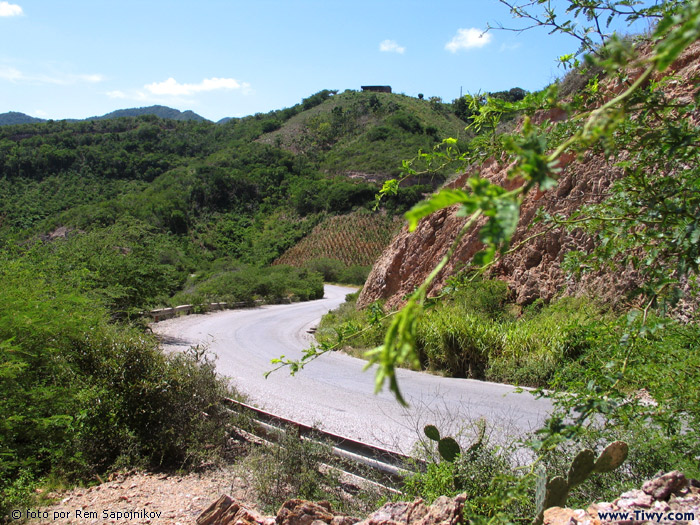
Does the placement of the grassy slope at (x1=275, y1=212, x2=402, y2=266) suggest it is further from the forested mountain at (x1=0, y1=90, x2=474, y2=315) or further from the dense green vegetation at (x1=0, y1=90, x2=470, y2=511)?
the forested mountain at (x1=0, y1=90, x2=474, y2=315)

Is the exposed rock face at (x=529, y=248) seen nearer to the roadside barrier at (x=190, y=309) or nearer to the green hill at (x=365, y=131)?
the roadside barrier at (x=190, y=309)

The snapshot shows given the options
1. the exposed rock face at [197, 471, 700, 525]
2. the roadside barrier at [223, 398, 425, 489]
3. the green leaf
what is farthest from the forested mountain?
the green leaf

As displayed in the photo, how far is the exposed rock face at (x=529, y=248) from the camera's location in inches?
395

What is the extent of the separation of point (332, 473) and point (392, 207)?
6025 cm

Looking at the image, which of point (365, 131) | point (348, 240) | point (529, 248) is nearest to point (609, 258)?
point (529, 248)

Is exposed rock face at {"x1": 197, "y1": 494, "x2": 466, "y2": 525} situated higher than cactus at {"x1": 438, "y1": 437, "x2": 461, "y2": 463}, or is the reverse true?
cactus at {"x1": 438, "y1": 437, "x2": 461, "y2": 463}

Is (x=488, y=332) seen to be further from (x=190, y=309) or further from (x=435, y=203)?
(x=190, y=309)

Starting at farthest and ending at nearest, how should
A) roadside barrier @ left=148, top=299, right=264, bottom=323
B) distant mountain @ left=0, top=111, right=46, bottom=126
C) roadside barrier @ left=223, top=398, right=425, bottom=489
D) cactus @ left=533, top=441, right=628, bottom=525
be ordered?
distant mountain @ left=0, top=111, right=46, bottom=126, roadside barrier @ left=148, top=299, right=264, bottom=323, roadside barrier @ left=223, top=398, right=425, bottom=489, cactus @ left=533, top=441, right=628, bottom=525

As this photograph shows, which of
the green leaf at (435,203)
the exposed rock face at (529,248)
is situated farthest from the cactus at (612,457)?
the exposed rock face at (529,248)
